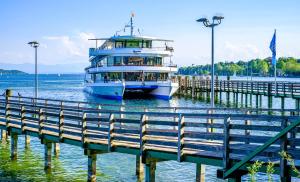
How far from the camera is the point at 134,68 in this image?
202 feet

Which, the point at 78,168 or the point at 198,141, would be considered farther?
the point at 78,168

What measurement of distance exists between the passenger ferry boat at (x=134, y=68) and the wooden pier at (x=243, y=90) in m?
4.64

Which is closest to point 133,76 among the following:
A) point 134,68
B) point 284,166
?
point 134,68

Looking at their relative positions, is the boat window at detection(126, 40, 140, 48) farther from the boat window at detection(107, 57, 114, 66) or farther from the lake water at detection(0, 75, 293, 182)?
the lake water at detection(0, 75, 293, 182)

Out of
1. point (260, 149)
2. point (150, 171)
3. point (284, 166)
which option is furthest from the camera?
point (150, 171)

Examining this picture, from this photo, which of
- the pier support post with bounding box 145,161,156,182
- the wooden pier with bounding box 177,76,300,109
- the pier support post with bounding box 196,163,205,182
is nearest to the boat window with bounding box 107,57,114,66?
the wooden pier with bounding box 177,76,300,109

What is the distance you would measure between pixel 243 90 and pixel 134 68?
48.2 ft

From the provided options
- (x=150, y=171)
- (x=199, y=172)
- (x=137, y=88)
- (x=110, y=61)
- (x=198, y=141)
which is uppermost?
(x=110, y=61)

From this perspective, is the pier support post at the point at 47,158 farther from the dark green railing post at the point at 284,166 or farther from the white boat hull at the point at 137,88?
the white boat hull at the point at 137,88

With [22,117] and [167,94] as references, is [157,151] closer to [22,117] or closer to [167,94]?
[22,117]

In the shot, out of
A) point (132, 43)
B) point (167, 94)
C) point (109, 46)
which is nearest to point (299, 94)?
point (167, 94)

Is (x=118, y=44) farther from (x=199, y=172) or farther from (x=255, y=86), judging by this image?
(x=199, y=172)

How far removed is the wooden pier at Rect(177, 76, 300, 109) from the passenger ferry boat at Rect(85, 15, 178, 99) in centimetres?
464

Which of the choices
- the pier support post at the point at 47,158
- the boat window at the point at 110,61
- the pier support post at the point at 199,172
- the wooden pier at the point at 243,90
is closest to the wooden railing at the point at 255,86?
the wooden pier at the point at 243,90
